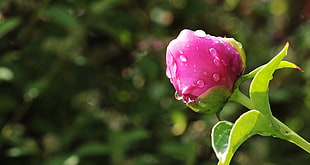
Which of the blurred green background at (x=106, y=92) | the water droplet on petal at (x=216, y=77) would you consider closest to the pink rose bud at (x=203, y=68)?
the water droplet on petal at (x=216, y=77)

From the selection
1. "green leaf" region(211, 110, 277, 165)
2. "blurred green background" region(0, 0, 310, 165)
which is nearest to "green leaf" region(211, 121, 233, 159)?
"green leaf" region(211, 110, 277, 165)

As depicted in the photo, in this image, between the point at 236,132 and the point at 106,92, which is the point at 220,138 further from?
the point at 106,92

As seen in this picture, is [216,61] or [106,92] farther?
[106,92]

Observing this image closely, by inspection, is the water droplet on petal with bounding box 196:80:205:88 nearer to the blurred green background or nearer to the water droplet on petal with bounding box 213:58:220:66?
the water droplet on petal with bounding box 213:58:220:66

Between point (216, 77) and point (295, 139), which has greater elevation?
point (216, 77)

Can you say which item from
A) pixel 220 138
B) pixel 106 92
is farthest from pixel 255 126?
pixel 106 92
